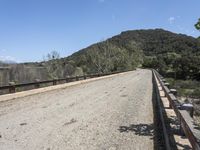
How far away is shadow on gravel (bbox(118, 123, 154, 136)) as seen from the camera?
794cm

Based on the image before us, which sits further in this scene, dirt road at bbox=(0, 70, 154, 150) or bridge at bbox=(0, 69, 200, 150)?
dirt road at bbox=(0, 70, 154, 150)

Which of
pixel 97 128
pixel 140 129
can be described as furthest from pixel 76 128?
pixel 140 129

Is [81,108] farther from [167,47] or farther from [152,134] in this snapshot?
[167,47]

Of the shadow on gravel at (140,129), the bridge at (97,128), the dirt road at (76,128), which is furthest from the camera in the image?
the shadow on gravel at (140,129)

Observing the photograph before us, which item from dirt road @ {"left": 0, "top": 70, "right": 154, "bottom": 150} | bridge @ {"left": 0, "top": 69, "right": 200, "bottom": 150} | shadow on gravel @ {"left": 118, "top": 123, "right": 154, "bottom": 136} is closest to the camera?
bridge @ {"left": 0, "top": 69, "right": 200, "bottom": 150}

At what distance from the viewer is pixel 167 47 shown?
196 meters

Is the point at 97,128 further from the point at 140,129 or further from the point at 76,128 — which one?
the point at 140,129

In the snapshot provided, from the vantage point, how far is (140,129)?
837 cm

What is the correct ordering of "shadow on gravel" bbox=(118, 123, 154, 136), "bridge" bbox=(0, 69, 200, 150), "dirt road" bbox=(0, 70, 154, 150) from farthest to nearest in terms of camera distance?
"shadow on gravel" bbox=(118, 123, 154, 136) → "dirt road" bbox=(0, 70, 154, 150) → "bridge" bbox=(0, 69, 200, 150)

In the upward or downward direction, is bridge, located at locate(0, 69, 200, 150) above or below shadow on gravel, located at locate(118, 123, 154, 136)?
above

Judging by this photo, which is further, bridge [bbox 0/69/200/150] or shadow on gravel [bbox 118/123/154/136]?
shadow on gravel [bbox 118/123/154/136]

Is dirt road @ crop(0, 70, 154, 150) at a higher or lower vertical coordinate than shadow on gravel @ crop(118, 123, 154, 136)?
higher

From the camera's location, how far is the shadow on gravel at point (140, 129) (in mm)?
7939

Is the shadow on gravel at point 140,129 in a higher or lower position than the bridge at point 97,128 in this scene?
lower
